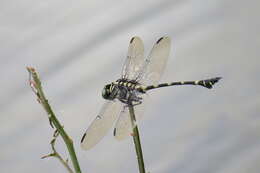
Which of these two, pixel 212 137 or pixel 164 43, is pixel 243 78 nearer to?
pixel 212 137

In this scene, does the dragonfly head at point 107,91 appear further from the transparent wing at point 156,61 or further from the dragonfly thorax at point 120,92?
→ the transparent wing at point 156,61

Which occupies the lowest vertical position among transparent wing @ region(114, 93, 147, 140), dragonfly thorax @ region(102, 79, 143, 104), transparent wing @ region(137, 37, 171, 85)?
transparent wing @ region(114, 93, 147, 140)

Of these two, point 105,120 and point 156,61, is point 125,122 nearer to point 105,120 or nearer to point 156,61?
point 105,120

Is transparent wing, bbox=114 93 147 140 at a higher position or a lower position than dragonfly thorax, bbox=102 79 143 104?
lower

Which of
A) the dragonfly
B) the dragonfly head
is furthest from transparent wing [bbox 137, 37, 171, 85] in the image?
the dragonfly head

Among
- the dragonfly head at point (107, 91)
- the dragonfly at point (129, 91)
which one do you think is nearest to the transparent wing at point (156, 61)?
the dragonfly at point (129, 91)

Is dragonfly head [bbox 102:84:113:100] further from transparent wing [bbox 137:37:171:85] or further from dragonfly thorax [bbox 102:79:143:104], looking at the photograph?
transparent wing [bbox 137:37:171:85]

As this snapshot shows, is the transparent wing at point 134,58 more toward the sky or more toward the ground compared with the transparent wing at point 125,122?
more toward the sky

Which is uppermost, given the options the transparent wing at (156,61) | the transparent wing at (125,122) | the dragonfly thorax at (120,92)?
the transparent wing at (156,61)

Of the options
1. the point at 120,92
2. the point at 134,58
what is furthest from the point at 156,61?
the point at 120,92
